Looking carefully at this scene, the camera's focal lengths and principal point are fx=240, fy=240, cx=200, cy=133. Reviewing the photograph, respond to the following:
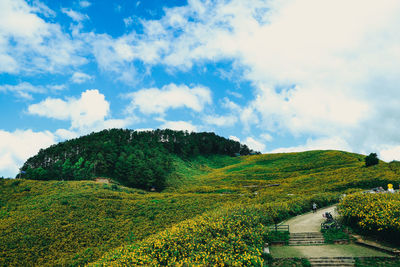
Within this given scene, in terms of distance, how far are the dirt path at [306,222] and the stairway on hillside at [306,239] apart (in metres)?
0.83

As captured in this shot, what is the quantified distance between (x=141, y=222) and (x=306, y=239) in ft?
58.9

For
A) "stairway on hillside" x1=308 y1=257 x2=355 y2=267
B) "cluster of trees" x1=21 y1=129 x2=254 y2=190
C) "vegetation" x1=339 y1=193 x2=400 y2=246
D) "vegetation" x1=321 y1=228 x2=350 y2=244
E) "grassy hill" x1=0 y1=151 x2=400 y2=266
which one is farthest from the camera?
"cluster of trees" x1=21 y1=129 x2=254 y2=190

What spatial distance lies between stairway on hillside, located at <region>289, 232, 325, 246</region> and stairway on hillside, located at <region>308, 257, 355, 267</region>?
3.08 m

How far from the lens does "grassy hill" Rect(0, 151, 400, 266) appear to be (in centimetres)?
1309

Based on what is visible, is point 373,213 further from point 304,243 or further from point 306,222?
point 306,222

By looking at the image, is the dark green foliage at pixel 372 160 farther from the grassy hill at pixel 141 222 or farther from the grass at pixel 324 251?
the grass at pixel 324 251

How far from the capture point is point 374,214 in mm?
16875

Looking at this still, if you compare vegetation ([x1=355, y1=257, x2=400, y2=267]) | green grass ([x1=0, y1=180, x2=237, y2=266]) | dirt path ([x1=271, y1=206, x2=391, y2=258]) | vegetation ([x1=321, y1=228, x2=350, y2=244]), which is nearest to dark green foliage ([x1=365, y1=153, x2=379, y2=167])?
green grass ([x1=0, y1=180, x2=237, y2=266])

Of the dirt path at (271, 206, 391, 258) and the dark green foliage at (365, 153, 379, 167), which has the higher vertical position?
the dark green foliage at (365, 153, 379, 167)

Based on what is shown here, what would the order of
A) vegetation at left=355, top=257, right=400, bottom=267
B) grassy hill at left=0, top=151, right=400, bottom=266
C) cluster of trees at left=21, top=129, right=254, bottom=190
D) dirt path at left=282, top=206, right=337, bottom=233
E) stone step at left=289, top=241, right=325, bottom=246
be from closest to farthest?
grassy hill at left=0, top=151, right=400, bottom=266 → vegetation at left=355, top=257, right=400, bottom=267 → stone step at left=289, top=241, right=325, bottom=246 → dirt path at left=282, top=206, right=337, bottom=233 → cluster of trees at left=21, top=129, right=254, bottom=190

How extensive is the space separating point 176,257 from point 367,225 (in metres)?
13.8

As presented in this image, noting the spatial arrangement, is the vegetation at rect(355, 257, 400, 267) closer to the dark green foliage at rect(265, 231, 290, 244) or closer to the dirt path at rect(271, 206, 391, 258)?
the dirt path at rect(271, 206, 391, 258)

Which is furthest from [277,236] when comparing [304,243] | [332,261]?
[332,261]

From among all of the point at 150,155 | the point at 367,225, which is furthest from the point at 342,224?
the point at 150,155
